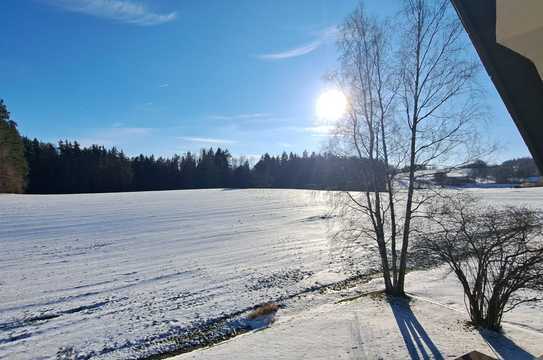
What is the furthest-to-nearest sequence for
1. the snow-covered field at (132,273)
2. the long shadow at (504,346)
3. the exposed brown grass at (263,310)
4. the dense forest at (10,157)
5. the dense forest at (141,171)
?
1. the dense forest at (141,171)
2. the dense forest at (10,157)
3. the exposed brown grass at (263,310)
4. the snow-covered field at (132,273)
5. the long shadow at (504,346)

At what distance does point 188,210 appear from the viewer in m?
28.3

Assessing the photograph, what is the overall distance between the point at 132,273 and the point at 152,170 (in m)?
52.6

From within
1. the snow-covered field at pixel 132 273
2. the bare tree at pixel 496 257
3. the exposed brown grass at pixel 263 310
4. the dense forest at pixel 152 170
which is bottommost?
the exposed brown grass at pixel 263 310

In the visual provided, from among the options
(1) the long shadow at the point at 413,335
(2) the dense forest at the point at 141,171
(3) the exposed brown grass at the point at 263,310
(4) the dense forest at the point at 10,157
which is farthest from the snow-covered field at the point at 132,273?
(2) the dense forest at the point at 141,171

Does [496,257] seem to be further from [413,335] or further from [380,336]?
[380,336]

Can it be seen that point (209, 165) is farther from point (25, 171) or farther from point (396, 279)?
point (396, 279)

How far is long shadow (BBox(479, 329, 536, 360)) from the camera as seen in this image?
18.4 ft

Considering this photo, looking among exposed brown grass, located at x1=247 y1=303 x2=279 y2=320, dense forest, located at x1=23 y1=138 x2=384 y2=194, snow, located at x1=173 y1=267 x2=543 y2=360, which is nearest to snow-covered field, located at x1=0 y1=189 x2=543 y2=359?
exposed brown grass, located at x1=247 y1=303 x2=279 y2=320

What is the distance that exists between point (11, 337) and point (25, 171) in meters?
40.3

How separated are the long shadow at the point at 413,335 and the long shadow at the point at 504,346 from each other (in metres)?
1.25

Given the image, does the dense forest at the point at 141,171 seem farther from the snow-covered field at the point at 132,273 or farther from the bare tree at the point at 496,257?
the bare tree at the point at 496,257

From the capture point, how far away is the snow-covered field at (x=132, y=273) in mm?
6934

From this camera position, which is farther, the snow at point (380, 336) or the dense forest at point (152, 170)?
the dense forest at point (152, 170)

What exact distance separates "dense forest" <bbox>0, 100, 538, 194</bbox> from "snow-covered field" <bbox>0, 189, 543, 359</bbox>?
89.5 inches
